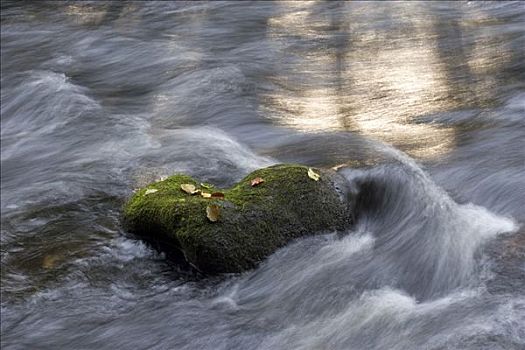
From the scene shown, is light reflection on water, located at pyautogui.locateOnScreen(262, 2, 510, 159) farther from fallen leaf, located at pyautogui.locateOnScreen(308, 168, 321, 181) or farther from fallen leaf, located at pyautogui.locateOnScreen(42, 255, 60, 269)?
fallen leaf, located at pyautogui.locateOnScreen(42, 255, 60, 269)

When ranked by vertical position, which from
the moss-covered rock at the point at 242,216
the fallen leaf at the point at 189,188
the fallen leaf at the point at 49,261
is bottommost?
the fallen leaf at the point at 49,261

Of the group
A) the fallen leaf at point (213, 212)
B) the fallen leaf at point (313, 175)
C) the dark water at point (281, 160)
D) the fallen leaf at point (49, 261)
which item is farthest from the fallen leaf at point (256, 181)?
the fallen leaf at point (49, 261)

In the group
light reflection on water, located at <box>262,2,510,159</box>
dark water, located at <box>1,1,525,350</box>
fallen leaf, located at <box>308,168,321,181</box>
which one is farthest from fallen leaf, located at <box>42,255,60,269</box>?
light reflection on water, located at <box>262,2,510,159</box>

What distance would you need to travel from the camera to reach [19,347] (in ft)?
19.6

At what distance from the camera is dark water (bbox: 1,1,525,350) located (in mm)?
5828

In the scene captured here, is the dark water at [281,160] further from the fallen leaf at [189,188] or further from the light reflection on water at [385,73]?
the fallen leaf at [189,188]

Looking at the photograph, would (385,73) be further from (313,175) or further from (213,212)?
(213,212)

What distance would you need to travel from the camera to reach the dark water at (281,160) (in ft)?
19.1

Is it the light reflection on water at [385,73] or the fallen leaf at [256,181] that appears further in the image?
the light reflection on water at [385,73]

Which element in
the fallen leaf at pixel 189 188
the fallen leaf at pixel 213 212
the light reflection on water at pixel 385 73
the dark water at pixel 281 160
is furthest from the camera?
the light reflection on water at pixel 385 73

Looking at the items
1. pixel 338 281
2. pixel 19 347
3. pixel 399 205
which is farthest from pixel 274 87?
Answer: pixel 19 347

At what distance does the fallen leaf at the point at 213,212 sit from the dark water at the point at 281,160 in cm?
50

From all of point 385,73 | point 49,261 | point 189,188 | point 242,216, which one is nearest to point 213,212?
point 242,216

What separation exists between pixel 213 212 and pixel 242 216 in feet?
0.78
